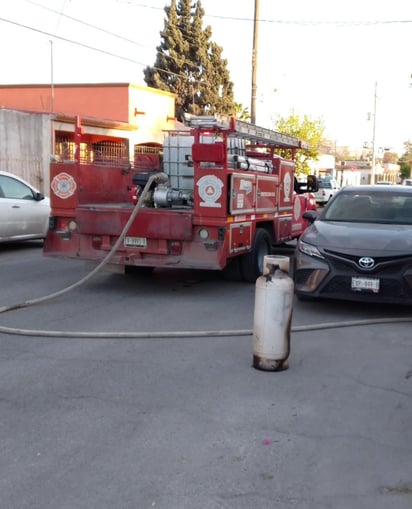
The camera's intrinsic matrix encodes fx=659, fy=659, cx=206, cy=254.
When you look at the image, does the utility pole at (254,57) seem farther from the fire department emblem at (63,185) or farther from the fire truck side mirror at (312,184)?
the fire department emblem at (63,185)

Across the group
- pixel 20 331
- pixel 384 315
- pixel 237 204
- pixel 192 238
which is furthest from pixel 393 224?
pixel 20 331

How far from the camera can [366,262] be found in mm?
7594

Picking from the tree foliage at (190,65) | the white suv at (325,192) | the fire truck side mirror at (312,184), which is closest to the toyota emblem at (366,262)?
the fire truck side mirror at (312,184)

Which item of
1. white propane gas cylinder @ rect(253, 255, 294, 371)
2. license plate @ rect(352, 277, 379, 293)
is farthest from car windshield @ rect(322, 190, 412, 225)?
white propane gas cylinder @ rect(253, 255, 294, 371)

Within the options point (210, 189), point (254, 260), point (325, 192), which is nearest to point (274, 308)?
point (210, 189)

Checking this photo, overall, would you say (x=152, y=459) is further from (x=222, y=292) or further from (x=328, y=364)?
(x=222, y=292)

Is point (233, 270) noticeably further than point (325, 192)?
No

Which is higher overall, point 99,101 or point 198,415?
point 99,101

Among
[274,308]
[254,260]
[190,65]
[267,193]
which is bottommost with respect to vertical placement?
[254,260]

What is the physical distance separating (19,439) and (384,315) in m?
5.13

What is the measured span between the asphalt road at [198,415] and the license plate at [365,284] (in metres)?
0.39

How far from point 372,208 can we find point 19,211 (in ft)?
23.7

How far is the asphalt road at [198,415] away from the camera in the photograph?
3596 millimetres

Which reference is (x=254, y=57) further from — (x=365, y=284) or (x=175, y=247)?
(x=365, y=284)
